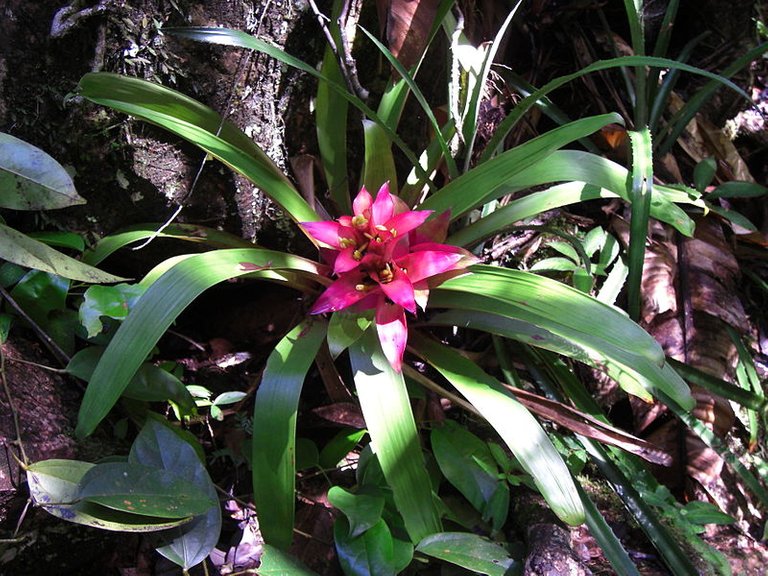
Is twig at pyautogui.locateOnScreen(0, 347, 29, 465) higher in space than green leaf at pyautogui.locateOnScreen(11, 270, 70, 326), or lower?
lower

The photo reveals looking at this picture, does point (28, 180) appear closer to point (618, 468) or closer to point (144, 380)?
point (144, 380)

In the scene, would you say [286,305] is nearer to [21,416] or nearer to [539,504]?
[21,416]

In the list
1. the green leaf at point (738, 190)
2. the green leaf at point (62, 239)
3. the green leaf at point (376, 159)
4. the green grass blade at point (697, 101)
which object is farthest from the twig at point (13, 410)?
the green leaf at point (738, 190)

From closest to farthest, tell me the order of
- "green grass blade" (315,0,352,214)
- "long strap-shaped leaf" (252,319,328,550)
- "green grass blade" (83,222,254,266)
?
"long strap-shaped leaf" (252,319,328,550) → "green grass blade" (83,222,254,266) → "green grass blade" (315,0,352,214)

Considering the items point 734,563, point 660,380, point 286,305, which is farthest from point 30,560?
point 734,563

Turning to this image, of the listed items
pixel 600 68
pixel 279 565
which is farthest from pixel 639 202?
pixel 279 565

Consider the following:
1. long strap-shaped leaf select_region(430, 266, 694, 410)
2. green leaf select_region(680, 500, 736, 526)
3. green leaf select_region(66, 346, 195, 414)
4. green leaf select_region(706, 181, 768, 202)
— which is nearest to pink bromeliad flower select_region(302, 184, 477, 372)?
long strap-shaped leaf select_region(430, 266, 694, 410)

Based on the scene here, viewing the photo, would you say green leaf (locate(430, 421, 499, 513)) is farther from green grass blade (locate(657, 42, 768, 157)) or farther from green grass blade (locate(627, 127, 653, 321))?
green grass blade (locate(657, 42, 768, 157))
